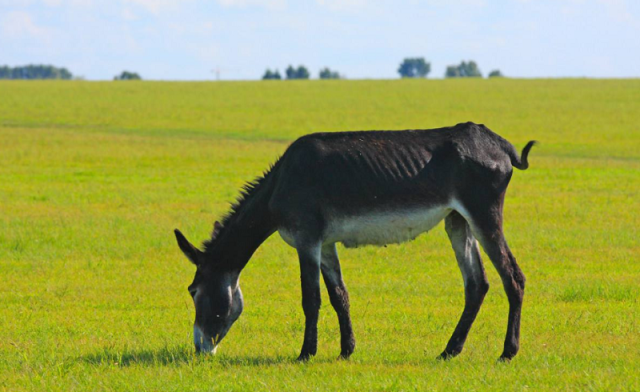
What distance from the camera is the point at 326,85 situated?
324 ft

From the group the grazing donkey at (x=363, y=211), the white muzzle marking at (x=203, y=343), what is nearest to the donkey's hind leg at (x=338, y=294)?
the grazing donkey at (x=363, y=211)

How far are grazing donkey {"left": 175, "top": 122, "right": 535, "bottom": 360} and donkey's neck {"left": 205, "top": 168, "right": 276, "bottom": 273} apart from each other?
0.01 metres

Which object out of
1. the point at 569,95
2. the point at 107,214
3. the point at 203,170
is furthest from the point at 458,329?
the point at 569,95

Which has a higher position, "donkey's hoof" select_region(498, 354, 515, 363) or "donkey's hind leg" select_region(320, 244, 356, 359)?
"donkey's hind leg" select_region(320, 244, 356, 359)

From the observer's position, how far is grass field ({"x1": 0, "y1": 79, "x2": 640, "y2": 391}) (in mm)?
8406

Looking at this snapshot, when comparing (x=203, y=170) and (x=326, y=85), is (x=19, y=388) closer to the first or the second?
(x=203, y=170)

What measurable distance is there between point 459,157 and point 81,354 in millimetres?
4359

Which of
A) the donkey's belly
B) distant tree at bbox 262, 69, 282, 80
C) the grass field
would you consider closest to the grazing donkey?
the donkey's belly

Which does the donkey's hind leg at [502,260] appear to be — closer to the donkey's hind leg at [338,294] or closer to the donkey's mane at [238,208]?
the donkey's hind leg at [338,294]

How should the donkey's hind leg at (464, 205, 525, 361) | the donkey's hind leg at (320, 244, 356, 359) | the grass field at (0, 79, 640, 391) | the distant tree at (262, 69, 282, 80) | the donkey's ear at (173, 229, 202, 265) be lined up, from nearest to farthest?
1. the grass field at (0, 79, 640, 391)
2. the donkey's hind leg at (464, 205, 525, 361)
3. the donkey's ear at (173, 229, 202, 265)
4. the donkey's hind leg at (320, 244, 356, 359)
5. the distant tree at (262, 69, 282, 80)

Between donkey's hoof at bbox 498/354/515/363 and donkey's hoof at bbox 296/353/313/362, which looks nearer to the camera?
donkey's hoof at bbox 498/354/515/363

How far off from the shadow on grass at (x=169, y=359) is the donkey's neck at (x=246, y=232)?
36.4 inches

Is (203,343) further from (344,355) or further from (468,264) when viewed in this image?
(468,264)

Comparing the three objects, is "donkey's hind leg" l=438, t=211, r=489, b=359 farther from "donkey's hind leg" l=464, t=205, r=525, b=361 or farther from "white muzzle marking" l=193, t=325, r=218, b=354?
"white muzzle marking" l=193, t=325, r=218, b=354
